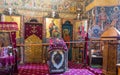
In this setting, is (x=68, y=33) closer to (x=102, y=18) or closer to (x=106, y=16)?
(x=102, y=18)

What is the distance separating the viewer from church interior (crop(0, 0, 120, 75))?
8.75 meters

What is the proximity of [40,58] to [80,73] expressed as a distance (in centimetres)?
477

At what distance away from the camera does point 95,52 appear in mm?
10906

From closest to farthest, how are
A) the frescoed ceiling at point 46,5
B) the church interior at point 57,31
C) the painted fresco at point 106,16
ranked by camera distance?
the church interior at point 57,31
the painted fresco at point 106,16
the frescoed ceiling at point 46,5

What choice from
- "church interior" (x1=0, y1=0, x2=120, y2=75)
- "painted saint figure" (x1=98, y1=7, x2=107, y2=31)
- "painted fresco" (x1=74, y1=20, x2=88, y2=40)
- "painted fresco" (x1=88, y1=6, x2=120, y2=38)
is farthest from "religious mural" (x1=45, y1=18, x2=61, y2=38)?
"painted saint figure" (x1=98, y1=7, x2=107, y2=31)

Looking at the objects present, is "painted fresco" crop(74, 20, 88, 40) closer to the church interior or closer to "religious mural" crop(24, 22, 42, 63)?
the church interior

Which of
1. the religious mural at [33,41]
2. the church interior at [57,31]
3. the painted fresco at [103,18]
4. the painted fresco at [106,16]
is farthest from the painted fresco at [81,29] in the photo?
the religious mural at [33,41]

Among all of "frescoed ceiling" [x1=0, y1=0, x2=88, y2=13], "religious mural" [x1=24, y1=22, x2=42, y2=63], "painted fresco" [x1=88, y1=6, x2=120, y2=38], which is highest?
"frescoed ceiling" [x1=0, y1=0, x2=88, y2=13]

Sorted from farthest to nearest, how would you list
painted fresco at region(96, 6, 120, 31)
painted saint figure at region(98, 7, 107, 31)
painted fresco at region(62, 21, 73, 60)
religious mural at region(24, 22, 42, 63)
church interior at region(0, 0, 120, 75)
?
painted fresco at region(62, 21, 73, 60) → religious mural at region(24, 22, 42, 63) → painted saint figure at region(98, 7, 107, 31) → painted fresco at region(96, 6, 120, 31) → church interior at region(0, 0, 120, 75)

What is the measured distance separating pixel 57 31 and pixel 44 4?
77.1 inches

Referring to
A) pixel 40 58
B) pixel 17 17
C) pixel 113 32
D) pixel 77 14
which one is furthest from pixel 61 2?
pixel 113 32

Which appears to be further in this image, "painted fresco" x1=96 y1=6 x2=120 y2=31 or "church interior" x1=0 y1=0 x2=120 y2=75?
"painted fresco" x1=96 y1=6 x2=120 y2=31

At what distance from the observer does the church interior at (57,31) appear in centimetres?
875

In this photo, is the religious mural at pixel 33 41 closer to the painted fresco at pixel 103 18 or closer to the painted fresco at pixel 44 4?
the painted fresco at pixel 44 4
